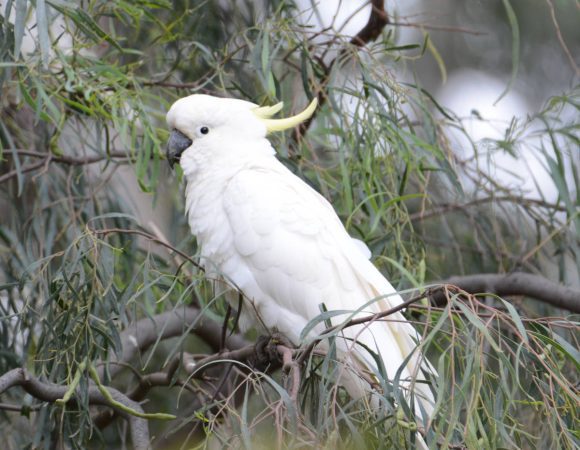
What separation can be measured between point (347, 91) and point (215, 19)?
81cm

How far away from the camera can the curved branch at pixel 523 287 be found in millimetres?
2158

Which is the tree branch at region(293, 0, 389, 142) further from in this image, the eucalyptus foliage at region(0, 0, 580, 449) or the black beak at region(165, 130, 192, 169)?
the black beak at region(165, 130, 192, 169)

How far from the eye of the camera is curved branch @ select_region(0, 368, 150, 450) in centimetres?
158

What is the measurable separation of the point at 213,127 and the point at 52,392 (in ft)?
2.43

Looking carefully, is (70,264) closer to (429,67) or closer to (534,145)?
(534,145)

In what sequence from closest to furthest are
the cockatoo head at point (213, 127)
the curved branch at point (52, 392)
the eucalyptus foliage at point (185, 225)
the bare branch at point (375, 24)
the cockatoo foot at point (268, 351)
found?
1. the eucalyptus foliage at point (185, 225)
2. the curved branch at point (52, 392)
3. the cockatoo foot at point (268, 351)
4. the cockatoo head at point (213, 127)
5. the bare branch at point (375, 24)

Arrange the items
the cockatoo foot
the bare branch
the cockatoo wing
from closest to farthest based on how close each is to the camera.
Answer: the cockatoo foot
the cockatoo wing
the bare branch

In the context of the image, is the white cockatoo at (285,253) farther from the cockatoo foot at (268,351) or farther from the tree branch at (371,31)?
the tree branch at (371,31)

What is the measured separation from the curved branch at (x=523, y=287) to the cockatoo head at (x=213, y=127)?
23.0 inches

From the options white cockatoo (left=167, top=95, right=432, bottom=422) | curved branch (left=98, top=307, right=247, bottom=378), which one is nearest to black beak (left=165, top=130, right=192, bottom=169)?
white cockatoo (left=167, top=95, right=432, bottom=422)

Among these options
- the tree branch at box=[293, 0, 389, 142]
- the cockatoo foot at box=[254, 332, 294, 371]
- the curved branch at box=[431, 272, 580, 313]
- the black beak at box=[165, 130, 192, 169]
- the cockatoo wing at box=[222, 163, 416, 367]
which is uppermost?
the tree branch at box=[293, 0, 389, 142]

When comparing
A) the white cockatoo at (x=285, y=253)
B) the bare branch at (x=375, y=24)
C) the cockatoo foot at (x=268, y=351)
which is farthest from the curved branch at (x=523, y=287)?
the bare branch at (x=375, y=24)

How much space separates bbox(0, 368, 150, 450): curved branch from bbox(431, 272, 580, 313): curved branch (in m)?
0.79

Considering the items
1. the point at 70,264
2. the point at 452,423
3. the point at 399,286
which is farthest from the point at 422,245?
the point at 452,423
